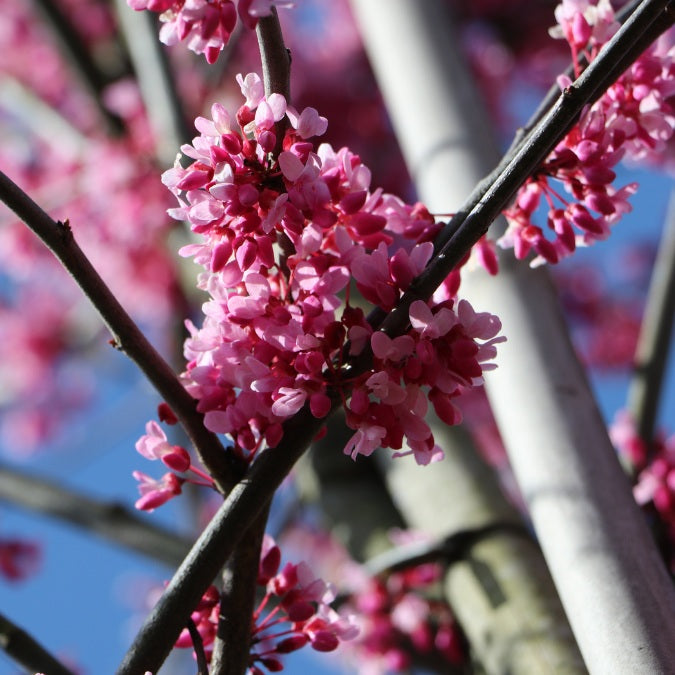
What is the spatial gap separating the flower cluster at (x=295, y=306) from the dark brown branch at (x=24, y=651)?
0.42m

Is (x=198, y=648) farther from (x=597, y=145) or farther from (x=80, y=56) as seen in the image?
(x=80, y=56)

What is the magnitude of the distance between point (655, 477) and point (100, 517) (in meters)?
1.38

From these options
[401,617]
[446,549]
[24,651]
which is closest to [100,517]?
[401,617]

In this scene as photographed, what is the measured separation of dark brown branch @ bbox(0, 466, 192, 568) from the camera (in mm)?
2240

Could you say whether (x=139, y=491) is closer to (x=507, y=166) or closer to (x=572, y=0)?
(x=507, y=166)

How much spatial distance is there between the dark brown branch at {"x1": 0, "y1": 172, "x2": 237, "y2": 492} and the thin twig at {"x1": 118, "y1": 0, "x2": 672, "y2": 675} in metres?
0.07

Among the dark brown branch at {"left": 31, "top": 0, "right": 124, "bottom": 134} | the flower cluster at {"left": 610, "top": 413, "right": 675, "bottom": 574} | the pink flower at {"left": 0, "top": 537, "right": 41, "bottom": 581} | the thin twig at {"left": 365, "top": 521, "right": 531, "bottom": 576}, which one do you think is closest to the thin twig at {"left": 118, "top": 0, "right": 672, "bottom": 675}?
the flower cluster at {"left": 610, "top": 413, "right": 675, "bottom": 574}

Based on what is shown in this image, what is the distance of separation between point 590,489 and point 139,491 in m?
0.66

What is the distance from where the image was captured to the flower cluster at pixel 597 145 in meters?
1.16

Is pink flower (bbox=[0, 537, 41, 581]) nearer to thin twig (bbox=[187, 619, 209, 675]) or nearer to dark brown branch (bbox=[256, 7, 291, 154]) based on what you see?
thin twig (bbox=[187, 619, 209, 675])

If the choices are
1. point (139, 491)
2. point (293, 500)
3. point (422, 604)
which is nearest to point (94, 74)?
point (293, 500)

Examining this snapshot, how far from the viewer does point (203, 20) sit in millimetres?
985

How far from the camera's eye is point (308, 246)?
1.05m

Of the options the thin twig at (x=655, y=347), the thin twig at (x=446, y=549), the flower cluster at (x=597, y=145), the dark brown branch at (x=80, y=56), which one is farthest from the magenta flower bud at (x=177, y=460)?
the dark brown branch at (x=80, y=56)
